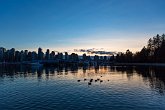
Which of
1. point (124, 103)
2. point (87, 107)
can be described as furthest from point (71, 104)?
point (124, 103)

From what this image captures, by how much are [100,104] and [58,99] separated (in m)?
9.16

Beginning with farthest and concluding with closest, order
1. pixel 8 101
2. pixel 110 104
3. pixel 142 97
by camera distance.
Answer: pixel 142 97
pixel 8 101
pixel 110 104

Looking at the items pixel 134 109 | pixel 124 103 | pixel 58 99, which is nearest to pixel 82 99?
pixel 58 99

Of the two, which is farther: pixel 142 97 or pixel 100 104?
pixel 142 97

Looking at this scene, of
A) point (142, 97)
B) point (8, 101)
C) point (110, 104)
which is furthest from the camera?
point (142, 97)

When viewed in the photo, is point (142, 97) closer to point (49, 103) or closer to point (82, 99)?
point (82, 99)

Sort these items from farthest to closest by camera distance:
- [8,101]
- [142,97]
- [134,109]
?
[142,97] → [8,101] → [134,109]

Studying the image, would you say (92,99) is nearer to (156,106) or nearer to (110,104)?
(110,104)

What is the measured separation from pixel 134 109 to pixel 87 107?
7.75 meters

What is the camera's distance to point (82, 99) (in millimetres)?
45875

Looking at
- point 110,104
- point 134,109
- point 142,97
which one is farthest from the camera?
point 142,97

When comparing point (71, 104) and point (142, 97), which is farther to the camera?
point (142, 97)

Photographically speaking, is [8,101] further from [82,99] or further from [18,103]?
[82,99]

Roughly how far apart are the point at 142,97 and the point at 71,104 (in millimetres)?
15747
